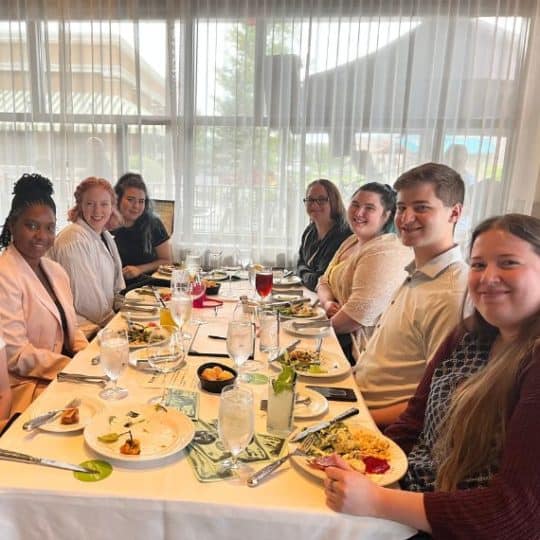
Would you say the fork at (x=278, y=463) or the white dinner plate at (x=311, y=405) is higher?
the fork at (x=278, y=463)

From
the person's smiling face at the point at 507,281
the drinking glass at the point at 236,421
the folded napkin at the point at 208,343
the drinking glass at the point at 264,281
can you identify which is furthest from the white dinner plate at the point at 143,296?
the person's smiling face at the point at 507,281

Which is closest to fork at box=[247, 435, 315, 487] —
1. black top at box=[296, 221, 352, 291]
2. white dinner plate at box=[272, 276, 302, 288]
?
white dinner plate at box=[272, 276, 302, 288]

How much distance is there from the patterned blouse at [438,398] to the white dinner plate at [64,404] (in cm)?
72

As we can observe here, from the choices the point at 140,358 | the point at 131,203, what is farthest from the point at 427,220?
the point at 131,203

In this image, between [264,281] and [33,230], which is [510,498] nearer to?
[264,281]

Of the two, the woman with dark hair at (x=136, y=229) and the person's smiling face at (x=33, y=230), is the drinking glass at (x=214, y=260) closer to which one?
the woman with dark hair at (x=136, y=229)

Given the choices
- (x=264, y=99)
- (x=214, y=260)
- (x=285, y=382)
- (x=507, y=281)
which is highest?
(x=264, y=99)

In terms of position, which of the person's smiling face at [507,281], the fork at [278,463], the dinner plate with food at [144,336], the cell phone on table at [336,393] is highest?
the person's smiling face at [507,281]

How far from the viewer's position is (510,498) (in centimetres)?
71

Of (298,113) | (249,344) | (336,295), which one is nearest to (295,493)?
(249,344)

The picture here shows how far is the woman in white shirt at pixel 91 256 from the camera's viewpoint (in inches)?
83.8

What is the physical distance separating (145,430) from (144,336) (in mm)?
572

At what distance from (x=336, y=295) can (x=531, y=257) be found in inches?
53.9

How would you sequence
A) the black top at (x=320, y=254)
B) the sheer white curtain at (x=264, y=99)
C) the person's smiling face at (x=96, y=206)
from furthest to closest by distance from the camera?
1. the sheer white curtain at (x=264, y=99)
2. the black top at (x=320, y=254)
3. the person's smiling face at (x=96, y=206)
